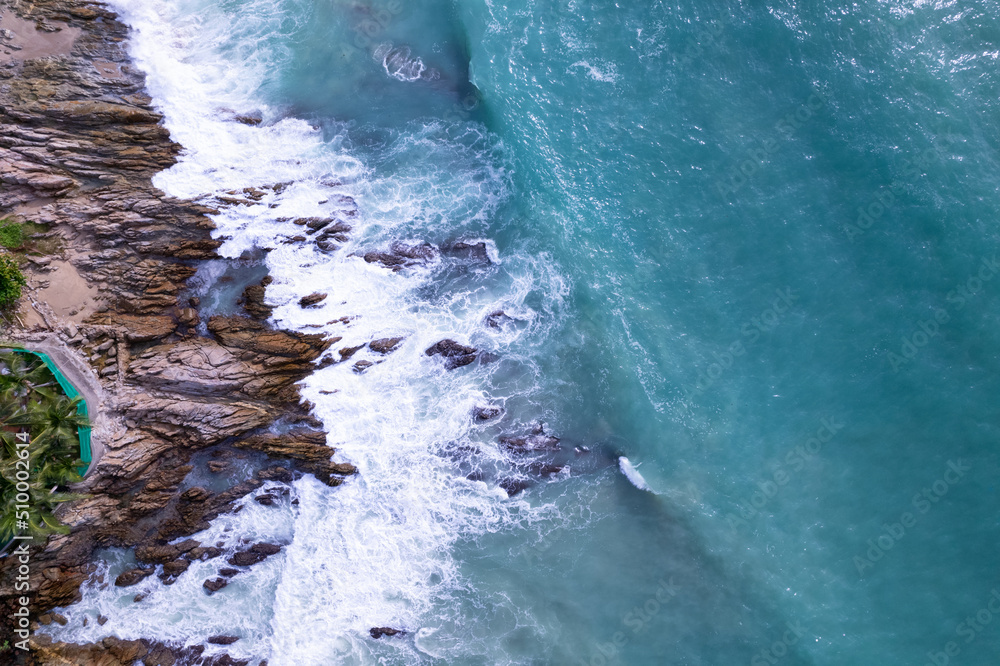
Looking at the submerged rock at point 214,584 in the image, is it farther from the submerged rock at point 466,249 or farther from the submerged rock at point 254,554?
the submerged rock at point 466,249

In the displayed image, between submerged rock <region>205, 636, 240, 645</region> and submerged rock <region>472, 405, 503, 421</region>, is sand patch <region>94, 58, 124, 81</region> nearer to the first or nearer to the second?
submerged rock <region>472, 405, 503, 421</region>

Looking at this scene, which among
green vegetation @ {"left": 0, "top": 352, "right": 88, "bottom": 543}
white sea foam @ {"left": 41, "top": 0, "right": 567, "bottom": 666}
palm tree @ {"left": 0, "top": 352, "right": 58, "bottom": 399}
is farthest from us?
white sea foam @ {"left": 41, "top": 0, "right": 567, "bottom": 666}

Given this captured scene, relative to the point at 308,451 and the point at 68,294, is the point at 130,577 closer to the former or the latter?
the point at 308,451

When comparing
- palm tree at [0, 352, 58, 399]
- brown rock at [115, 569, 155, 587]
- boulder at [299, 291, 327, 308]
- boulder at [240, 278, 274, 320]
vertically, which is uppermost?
boulder at [299, 291, 327, 308]

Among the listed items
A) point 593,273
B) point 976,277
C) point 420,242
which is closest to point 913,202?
point 976,277

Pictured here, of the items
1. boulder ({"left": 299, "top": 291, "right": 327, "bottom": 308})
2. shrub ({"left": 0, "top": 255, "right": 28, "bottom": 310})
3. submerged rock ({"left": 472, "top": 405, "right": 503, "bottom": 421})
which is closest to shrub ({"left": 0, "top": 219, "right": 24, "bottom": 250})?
shrub ({"left": 0, "top": 255, "right": 28, "bottom": 310})
